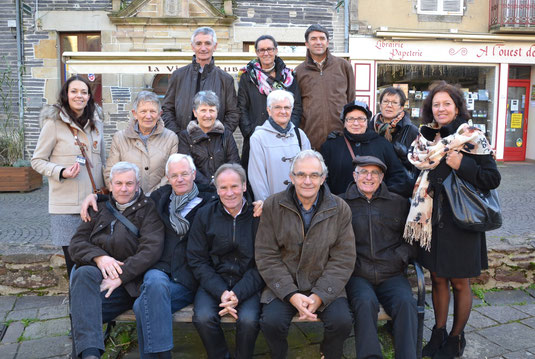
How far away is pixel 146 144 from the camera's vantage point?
365 centimetres

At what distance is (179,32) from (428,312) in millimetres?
9742

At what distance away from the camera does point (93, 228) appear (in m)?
3.21

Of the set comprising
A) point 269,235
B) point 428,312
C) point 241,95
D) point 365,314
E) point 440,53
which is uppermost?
point 440,53

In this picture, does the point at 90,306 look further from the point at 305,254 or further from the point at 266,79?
the point at 266,79

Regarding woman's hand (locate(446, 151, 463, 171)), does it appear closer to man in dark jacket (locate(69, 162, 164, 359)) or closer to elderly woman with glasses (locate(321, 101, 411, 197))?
elderly woman with glasses (locate(321, 101, 411, 197))

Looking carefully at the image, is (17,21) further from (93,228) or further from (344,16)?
(93,228)

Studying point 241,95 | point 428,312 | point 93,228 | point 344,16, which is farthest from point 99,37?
point 428,312

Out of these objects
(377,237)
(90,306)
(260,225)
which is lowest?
(90,306)

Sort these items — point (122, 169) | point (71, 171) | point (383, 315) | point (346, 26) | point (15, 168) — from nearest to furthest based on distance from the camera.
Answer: point (383, 315)
point (122, 169)
point (71, 171)
point (15, 168)
point (346, 26)

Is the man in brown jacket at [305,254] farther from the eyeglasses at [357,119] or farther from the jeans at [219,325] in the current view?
the eyeglasses at [357,119]

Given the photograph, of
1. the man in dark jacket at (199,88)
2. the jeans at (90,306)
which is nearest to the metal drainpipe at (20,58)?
the man in dark jacket at (199,88)

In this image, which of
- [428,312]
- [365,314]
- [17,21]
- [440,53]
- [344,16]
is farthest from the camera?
[440,53]

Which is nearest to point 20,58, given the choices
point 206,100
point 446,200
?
point 206,100

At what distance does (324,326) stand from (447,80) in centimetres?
1265
